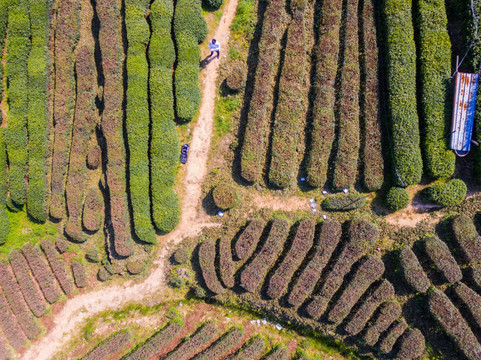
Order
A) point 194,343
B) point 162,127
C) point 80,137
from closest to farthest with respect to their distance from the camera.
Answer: point 194,343 < point 162,127 < point 80,137

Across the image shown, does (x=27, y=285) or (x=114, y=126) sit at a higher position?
(x=114, y=126)

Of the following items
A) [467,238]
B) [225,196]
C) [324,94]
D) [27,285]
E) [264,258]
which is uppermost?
[324,94]

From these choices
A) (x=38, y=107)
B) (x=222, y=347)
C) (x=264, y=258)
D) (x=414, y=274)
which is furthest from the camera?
(x=38, y=107)

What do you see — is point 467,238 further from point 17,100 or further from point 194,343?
point 17,100

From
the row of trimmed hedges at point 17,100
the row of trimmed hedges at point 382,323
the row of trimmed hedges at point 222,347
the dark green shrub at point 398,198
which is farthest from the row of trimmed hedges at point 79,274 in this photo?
the dark green shrub at point 398,198

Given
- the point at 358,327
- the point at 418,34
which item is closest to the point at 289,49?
the point at 418,34

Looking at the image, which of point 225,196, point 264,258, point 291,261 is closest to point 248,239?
point 264,258

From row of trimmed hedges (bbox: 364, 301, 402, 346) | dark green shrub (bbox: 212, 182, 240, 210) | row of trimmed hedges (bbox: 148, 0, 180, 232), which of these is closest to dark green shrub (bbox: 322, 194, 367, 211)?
dark green shrub (bbox: 212, 182, 240, 210)

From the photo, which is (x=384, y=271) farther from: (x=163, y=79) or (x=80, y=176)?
(x=80, y=176)

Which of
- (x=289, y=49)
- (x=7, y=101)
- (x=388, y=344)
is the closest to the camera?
(x=388, y=344)
